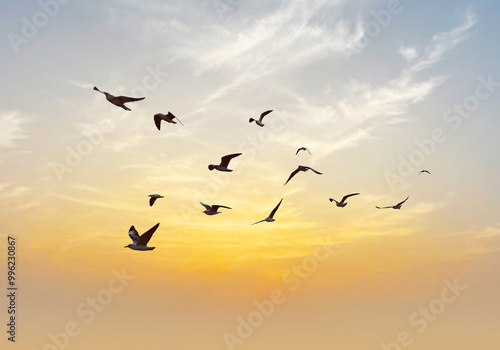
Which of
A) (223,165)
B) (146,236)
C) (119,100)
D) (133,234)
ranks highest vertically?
(119,100)

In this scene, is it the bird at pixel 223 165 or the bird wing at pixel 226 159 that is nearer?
the bird wing at pixel 226 159

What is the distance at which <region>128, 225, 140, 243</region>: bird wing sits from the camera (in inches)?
1436

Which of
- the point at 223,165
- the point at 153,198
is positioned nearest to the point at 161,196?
the point at 153,198

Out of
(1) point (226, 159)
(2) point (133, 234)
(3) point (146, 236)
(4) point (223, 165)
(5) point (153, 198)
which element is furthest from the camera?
(4) point (223, 165)

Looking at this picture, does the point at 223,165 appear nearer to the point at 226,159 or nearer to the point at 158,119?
the point at 226,159

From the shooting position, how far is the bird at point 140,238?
3404cm

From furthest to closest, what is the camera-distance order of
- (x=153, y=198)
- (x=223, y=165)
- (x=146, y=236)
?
(x=223, y=165)
(x=153, y=198)
(x=146, y=236)

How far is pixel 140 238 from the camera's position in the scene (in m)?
34.8

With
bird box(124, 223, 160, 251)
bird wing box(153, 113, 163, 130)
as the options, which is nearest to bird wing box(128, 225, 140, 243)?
bird box(124, 223, 160, 251)

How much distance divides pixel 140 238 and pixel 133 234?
2.56 m

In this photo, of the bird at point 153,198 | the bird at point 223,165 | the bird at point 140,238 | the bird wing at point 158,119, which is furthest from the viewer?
the bird at point 223,165

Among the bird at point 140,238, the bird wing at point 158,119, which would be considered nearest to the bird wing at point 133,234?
the bird at point 140,238

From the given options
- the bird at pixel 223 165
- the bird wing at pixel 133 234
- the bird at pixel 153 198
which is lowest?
the bird wing at pixel 133 234

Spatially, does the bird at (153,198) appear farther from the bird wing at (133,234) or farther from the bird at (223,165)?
the bird at (223,165)
